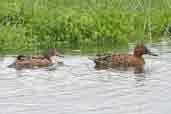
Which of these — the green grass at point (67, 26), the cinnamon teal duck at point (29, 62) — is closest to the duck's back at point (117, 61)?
the cinnamon teal duck at point (29, 62)

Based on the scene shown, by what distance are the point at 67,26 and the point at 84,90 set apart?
849 centimetres

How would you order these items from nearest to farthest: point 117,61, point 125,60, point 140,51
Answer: point 117,61 → point 125,60 → point 140,51

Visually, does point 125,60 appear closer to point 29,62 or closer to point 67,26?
point 29,62

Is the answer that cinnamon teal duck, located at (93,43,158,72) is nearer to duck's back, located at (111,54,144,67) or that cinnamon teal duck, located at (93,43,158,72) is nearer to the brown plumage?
duck's back, located at (111,54,144,67)

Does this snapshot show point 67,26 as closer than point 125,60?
No

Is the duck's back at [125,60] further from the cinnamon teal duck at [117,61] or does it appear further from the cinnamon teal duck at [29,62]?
the cinnamon teal duck at [29,62]

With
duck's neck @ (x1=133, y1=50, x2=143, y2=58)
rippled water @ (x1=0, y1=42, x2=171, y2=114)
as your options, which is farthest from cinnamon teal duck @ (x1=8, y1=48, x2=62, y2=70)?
duck's neck @ (x1=133, y1=50, x2=143, y2=58)

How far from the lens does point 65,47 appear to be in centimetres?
2070

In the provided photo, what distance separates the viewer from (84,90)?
13180 mm

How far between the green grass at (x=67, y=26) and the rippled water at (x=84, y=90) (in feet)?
10.9

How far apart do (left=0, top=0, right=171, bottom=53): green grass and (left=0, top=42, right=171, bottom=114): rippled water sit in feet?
10.9

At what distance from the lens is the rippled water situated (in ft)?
37.7

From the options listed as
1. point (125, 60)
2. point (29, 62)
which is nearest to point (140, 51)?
point (125, 60)

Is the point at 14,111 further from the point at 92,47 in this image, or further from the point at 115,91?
the point at 92,47
